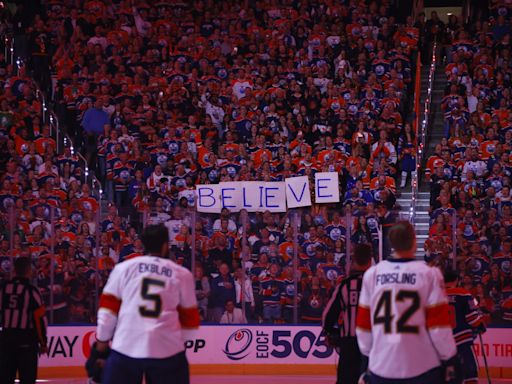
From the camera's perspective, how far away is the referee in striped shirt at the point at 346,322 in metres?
9.80

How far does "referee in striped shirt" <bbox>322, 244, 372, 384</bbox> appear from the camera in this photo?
32.1ft

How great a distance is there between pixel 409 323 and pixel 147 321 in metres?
1.68

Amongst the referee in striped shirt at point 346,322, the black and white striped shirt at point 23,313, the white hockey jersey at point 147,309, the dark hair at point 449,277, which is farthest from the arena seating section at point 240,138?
the white hockey jersey at point 147,309

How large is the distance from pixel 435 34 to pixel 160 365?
17069 mm

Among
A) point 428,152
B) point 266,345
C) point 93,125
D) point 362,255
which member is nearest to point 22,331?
point 362,255

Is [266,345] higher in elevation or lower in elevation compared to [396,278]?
lower

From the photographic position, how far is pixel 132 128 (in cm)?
1994

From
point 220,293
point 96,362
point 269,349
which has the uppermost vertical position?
point 96,362

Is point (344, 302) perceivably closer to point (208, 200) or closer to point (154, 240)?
point (154, 240)

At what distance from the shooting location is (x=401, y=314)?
22.5ft

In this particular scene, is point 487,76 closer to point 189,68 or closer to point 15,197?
point 189,68

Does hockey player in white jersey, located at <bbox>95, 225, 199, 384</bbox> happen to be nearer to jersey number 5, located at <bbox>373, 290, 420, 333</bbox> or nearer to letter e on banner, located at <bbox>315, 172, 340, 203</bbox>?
jersey number 5, located at <bbox>373, 290, 420, 333</bbox>

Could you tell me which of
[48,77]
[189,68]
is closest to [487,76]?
[189,68]

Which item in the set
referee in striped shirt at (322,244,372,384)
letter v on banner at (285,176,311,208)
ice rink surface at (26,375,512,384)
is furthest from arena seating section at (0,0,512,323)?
referee in striped shirt at (322,244,372,384)
